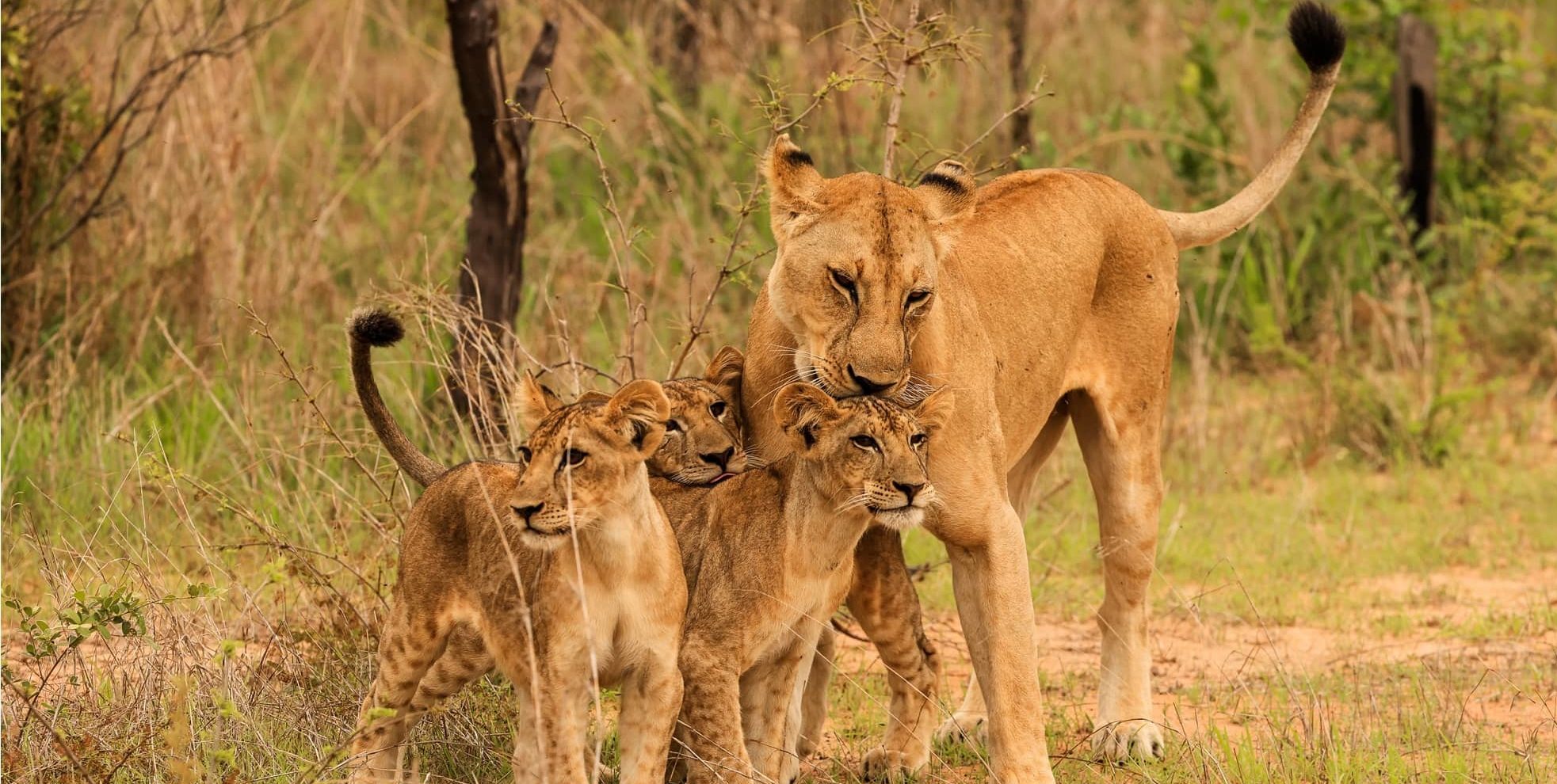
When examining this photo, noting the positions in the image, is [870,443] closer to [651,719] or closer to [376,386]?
[651,719]

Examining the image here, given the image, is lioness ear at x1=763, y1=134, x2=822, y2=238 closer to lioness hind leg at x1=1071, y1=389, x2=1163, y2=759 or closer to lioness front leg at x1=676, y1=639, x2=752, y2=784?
lioness front leg at x1=676, y1=639, x2=752, y2=784

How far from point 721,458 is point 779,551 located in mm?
317

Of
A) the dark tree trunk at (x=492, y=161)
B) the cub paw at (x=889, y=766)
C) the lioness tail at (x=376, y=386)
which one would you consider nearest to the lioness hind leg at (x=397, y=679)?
the lioness tail at (x=376, y=386)

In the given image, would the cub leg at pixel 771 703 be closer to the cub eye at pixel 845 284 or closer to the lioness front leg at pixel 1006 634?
the lioness front leg at pixel 1006 634

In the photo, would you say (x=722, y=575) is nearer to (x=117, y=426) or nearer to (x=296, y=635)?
(x=296, y=635)

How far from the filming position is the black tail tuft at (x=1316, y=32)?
6113 millimetres

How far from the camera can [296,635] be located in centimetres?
526

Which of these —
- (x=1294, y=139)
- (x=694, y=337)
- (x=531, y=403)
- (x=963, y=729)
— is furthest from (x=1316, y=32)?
(x=531, y=403)

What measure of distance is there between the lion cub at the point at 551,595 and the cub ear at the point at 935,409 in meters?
0.63

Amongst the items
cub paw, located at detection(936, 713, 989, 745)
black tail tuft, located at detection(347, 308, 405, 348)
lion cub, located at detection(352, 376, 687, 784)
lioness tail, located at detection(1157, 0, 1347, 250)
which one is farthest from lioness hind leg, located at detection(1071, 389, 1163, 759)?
black tail tuft, located at detection(347, 308, 405, 348)

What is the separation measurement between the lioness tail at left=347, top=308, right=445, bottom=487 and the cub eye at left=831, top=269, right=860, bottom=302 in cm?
104

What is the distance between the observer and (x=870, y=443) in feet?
14.3

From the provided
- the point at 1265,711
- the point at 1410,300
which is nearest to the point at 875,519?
the point at 1265,711

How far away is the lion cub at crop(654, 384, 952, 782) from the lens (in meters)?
4.36
